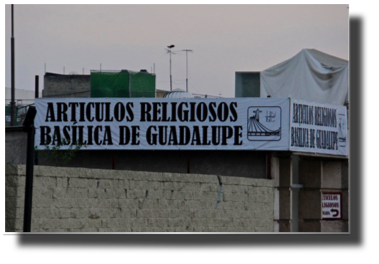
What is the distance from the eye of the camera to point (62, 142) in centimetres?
2528

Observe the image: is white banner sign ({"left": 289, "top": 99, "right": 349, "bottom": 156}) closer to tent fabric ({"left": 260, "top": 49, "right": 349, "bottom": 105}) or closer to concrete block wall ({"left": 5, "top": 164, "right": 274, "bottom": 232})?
tent fabric ({"left": 260, "top": 49, "right": 349, "bottom": 105})

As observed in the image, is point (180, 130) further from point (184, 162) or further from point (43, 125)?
point (43, 125)

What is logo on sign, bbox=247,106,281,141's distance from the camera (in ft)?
83.0

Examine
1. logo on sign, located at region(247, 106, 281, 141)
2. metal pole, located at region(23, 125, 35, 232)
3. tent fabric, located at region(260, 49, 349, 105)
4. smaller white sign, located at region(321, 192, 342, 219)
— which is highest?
tent fabric, located at region(260, 49, 349, 105)

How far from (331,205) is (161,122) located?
7.34 meters

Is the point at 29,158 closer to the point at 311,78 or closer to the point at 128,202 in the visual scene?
the point at 128,202

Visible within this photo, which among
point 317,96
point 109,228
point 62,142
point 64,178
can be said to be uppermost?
point 317,96

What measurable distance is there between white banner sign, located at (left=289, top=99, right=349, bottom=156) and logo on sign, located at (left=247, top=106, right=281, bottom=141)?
1.73 feet

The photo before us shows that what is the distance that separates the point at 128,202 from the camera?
13.1 meters

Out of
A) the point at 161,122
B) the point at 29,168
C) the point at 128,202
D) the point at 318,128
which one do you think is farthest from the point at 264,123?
the point at 29,168

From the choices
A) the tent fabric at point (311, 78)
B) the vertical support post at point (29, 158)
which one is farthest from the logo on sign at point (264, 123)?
the vertical support post at point (29, 158)

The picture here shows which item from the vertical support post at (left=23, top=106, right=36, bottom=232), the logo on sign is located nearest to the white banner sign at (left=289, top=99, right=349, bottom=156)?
the logo on sign
